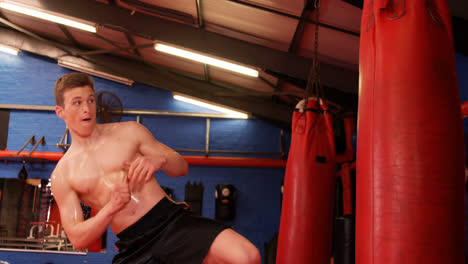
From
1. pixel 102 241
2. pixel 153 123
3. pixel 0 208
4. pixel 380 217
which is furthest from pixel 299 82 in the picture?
pixel 0 208

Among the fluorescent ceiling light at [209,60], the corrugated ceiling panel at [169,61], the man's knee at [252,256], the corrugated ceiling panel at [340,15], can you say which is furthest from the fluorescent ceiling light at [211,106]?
the man's knee at [252,256]

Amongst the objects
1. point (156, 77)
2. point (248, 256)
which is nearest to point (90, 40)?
point (156, 77)

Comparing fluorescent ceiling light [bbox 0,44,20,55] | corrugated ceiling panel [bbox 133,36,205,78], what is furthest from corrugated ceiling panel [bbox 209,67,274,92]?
fluorescent ceiling light [bbox 0,44,20,55]

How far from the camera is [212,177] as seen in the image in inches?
368

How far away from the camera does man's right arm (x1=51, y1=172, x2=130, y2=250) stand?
82.4 inches

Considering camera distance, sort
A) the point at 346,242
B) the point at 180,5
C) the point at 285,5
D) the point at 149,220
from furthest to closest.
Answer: the point at 180,5, the point at 285,5, the point at 346,242, the point at 149,220

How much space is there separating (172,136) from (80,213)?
730 cm

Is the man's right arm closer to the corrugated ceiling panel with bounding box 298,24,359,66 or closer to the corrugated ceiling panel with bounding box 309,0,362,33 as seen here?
the corrugated ceiling panel with bounding box 309,0,362,33

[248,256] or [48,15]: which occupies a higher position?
[48,15]

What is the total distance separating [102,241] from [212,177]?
2.85 metres

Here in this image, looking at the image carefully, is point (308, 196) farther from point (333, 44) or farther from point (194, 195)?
point (194, 195)

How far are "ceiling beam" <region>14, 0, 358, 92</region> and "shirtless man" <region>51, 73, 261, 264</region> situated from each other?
4.02 m

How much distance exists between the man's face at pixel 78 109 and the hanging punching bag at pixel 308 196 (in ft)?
6.69

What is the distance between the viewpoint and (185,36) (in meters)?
6.42
